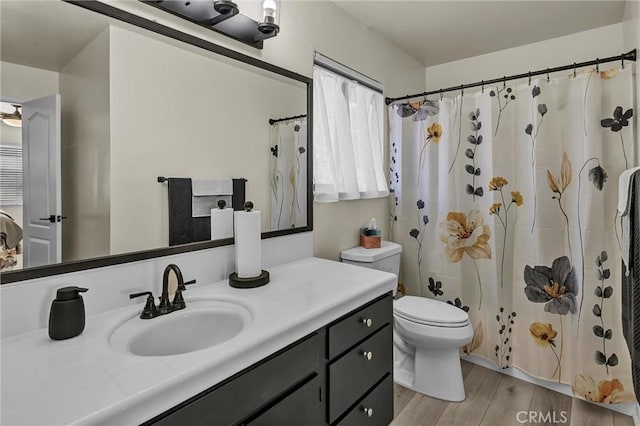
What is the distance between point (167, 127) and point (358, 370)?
3.86 feet

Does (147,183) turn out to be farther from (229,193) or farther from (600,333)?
(600,333)

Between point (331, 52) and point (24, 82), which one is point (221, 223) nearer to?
point (24, 82)

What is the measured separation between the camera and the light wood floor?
182 centimetres

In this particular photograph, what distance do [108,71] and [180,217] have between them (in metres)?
0.55

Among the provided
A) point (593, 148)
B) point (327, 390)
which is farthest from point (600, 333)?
point (327, 390)

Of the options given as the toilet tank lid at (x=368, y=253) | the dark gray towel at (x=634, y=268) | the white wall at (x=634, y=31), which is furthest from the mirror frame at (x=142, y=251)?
the white wall at (x=634, y=31)

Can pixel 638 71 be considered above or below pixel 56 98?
above

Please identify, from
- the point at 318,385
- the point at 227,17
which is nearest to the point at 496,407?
the point at 318,385

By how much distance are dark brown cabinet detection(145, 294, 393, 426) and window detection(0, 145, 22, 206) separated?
739 millimetres

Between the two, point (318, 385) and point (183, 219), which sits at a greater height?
point (183, 219)

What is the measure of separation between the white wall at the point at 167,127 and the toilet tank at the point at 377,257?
75cm

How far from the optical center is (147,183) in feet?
4.00

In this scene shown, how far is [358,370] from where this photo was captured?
1.33 meters

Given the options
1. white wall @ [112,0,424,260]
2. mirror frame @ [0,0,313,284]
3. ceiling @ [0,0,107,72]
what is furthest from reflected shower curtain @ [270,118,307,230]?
ceiling @ [0,0,107,72]
